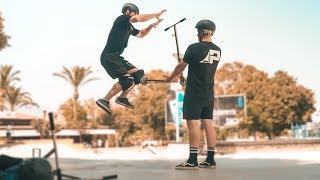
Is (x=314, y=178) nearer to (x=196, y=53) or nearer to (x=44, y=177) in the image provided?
(x=196, y=53)

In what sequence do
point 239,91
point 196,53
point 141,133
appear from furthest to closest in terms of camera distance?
1. point 141,133
2. point 239,91
3. point 196,53

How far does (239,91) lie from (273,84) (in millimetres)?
5396

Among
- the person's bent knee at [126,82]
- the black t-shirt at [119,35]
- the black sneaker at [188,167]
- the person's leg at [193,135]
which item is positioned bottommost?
the black sneaker at [188,167]

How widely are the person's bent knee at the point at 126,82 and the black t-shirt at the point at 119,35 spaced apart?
42 cm

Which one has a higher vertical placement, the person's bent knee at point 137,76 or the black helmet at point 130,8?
the black helmet at point 130,8

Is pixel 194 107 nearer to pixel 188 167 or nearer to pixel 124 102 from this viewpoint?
pixel 188 167

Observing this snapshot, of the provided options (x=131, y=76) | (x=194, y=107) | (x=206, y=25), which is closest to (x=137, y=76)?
(x=131, y=76)

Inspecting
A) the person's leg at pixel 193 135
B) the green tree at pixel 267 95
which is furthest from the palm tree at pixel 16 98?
the person's leg at pixel 193 135

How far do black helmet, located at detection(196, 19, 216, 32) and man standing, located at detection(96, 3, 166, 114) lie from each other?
599 millimetres

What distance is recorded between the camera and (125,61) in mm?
7836

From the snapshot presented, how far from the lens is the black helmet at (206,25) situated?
7.28 m

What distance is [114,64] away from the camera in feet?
25.0

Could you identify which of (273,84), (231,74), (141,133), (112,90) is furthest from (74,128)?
(112,90)

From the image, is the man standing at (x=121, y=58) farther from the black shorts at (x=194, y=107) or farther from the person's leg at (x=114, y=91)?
the black shorts at (x=194, y=107)
